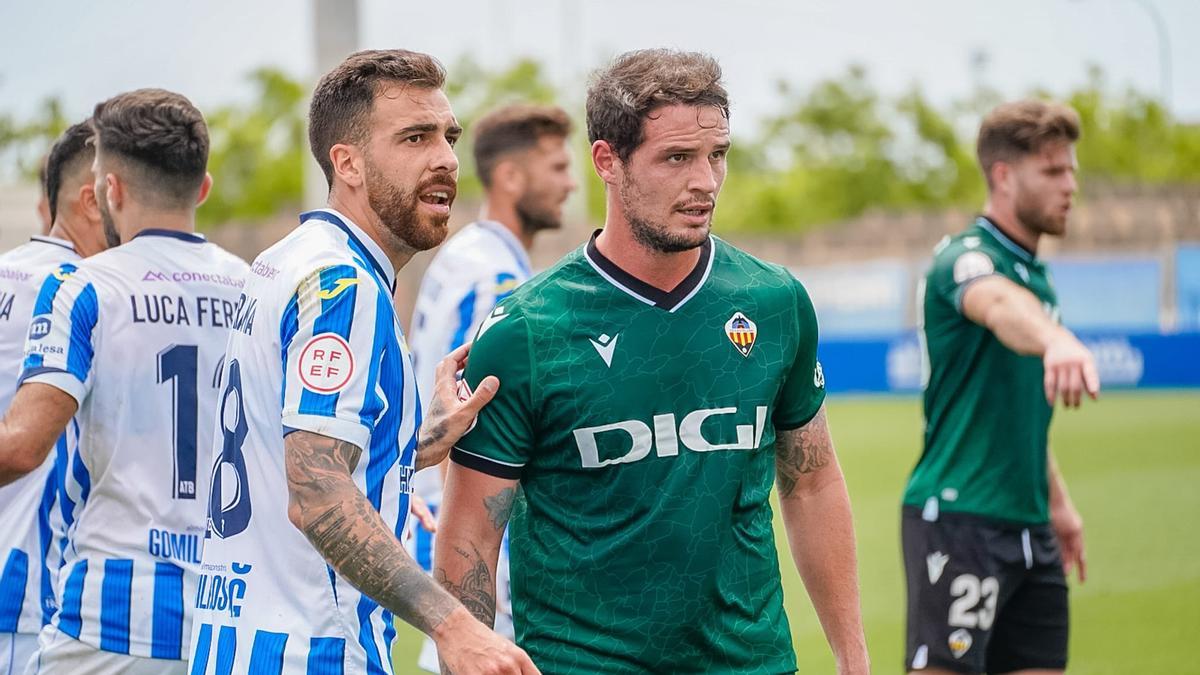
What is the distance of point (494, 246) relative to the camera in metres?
6.40

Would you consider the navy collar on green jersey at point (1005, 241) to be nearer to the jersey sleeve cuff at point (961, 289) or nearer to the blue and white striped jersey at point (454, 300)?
the jersey sleeve cuff at point (961, 289)

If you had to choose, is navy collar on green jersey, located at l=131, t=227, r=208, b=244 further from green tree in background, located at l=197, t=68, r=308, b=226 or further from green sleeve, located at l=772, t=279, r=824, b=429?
green tree in background, located at l=197, t=68, r=308, b=226

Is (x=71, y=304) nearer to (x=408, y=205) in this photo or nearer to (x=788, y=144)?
(x=408, y=205)

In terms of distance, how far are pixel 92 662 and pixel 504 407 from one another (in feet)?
5.01

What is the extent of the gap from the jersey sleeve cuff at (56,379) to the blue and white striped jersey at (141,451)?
11 cm

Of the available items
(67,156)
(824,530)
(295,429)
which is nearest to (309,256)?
(295,429)

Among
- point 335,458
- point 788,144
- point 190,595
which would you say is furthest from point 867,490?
point 788,144

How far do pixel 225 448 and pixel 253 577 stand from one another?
31cm

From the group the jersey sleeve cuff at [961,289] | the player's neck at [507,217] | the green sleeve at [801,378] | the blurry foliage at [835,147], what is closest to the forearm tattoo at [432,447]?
the green sleeve at [801,378]

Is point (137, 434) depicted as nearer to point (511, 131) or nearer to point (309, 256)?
point (309, 256)

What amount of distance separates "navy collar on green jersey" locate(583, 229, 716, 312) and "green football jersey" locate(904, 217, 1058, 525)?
2.37 m

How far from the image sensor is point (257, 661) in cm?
312

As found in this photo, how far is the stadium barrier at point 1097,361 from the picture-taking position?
81.1 feet

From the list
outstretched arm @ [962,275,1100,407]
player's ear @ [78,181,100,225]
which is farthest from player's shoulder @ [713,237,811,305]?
player's ear @ [78,181,100,225]
